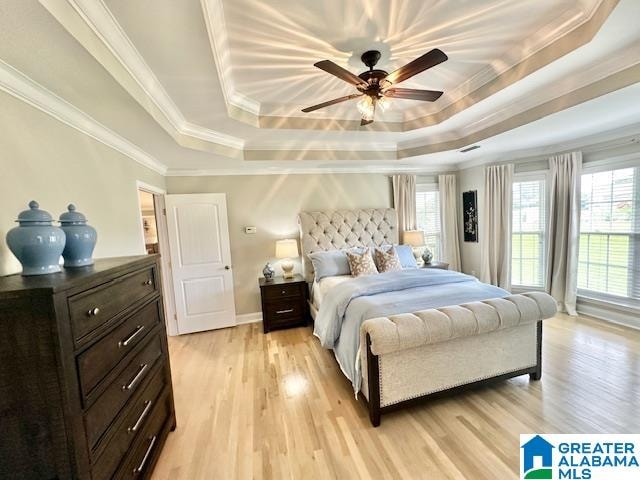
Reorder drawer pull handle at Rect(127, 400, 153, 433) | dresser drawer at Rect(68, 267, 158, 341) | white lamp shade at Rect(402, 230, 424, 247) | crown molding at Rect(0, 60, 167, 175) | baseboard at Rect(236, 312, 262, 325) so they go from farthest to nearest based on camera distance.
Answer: white lamp shade at Rect(402, 230, 424, 247), baseboard at Rect(236, 312, 262, 325), drawer pull handle at Rect(127, 400, 153, 433), crown molding at Rect(0, 60, 167, 175), dresser drawer at Rect(68, 267, 158, 341)

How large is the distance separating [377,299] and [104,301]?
1.92 m

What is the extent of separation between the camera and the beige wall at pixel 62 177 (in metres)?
1.35

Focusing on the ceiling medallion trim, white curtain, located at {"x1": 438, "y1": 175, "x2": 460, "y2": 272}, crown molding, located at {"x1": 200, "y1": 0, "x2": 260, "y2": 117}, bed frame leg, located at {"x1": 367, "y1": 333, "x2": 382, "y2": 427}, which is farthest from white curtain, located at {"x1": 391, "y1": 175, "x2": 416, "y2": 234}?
bed frame leg, located at {"x1": 367, "y1": 333, "x2": 382, "y2": 427}

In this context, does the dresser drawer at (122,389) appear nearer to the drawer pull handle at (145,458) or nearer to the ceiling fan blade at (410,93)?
the drawer pull handle at (145,458)

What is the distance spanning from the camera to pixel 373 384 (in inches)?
77.0

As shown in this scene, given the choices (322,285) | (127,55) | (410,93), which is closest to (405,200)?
(322,285)

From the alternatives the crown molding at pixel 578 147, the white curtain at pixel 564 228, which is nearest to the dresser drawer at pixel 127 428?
the white curtain at pixel 564 228

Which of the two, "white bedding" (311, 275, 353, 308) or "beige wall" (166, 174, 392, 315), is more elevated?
"beige wall" (166, 174, 392, 315)

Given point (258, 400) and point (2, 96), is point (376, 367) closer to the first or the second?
point (258, 400)

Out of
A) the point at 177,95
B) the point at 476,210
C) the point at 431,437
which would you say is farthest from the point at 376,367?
the point at 476,210

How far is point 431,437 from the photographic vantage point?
6.12 feet

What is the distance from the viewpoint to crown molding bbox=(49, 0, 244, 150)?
1177mm

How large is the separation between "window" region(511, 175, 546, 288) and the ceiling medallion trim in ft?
7.03

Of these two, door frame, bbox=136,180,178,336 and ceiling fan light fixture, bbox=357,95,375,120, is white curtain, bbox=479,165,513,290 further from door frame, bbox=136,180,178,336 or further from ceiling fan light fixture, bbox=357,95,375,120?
door frame, bbox=136,180,178,336
